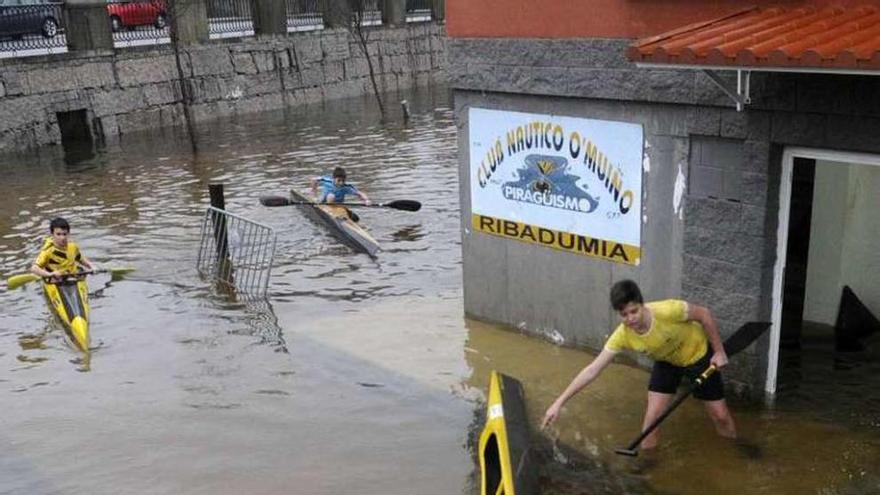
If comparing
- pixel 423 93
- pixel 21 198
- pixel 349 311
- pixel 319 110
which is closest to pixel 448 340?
pixel 349 311

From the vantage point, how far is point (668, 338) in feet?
21.0

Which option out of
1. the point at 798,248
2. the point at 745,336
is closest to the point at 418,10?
the point at 798,248

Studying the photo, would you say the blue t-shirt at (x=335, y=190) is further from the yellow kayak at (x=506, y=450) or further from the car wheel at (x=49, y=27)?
the car wheel at (x=49, y=27)

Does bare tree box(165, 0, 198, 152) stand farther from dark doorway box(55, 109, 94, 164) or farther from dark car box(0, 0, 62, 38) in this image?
dark car box(0, 0, 62, 38)

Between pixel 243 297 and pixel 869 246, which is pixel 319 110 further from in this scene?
pixel 869 246

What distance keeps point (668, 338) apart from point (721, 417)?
3.19 feet

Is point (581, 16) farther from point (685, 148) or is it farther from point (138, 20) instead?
point (138, 20)

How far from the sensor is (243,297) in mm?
12266

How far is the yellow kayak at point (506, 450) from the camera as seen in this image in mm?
5859

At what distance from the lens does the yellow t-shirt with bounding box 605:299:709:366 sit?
635cm

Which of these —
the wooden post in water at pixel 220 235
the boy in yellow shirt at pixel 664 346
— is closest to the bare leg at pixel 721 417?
the boy in yellow shirt at pixel 664 346

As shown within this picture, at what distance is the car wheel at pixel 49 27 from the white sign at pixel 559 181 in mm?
21035

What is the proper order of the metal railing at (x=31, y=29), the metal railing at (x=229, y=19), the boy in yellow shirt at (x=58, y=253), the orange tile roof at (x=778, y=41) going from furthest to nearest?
1. the metal railing at (x=229, y=19)
2. the metal railing at (x=31, y=29)
3. the boy in yellow shirt at (x=58, y=253)
4. the orange tile roof at (x=778, y=41)

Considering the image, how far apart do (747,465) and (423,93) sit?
31.7 metres
